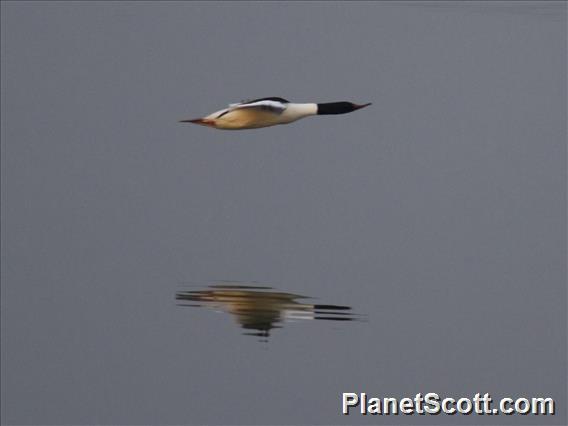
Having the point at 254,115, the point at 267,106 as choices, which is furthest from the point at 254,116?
the point at 267,106

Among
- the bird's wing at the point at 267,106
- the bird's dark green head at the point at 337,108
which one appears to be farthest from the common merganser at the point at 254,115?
the bird's dark green head at the point at 337,108

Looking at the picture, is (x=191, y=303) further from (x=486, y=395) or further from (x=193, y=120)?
(x=486, y=395)

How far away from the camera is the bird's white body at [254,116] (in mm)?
18922

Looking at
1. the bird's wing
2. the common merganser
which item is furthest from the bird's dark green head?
the bird's wing

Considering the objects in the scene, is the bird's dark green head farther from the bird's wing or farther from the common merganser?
the bird's wing

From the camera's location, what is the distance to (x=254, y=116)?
18953 millimetres

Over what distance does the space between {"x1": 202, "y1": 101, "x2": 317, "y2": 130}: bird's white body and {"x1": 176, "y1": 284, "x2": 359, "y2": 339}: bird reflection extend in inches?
71.3

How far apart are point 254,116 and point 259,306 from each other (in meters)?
2.02

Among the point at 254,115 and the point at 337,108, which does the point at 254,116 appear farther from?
the point at 337,108

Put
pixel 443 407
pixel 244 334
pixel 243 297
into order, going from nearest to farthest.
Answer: pixel 443 407 < pixel 244 334 < pixel 243 297

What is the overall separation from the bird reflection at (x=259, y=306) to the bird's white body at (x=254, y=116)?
181 cm

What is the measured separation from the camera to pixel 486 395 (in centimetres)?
1691

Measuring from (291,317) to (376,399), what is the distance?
2085 mm

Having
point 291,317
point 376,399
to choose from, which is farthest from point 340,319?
point 376,399
